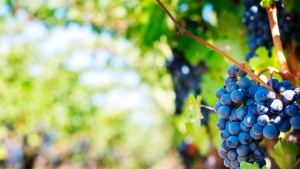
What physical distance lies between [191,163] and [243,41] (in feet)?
5.79

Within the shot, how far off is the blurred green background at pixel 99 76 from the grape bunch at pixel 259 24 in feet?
0.49

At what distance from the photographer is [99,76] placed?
6.62 metres

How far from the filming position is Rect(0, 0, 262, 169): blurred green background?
200 cm

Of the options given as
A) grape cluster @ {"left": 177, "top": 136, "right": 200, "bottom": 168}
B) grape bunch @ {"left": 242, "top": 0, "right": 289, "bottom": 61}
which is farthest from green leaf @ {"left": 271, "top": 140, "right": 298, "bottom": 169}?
grape cluster @ {"left": 177, "top": 136, "right": 200, "bottom": 168}

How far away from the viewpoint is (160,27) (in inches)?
76.8

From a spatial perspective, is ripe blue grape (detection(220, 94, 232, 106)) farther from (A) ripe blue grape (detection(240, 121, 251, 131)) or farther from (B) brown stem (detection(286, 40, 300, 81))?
(B) brown stem (detection(286, 40, 300, 81))

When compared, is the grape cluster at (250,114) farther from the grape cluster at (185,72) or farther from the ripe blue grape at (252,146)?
the grape cluster at (185,72)

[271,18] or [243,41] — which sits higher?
[243,41]

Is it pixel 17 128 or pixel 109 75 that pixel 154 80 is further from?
pixel 17 128

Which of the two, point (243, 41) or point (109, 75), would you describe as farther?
point (109, 75)

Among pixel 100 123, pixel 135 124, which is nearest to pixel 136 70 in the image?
pixel 100 123

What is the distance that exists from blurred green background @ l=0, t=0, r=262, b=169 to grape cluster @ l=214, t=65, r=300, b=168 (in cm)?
32

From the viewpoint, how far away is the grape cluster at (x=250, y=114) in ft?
2.98

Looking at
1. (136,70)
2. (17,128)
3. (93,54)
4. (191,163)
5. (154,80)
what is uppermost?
(17,128)
